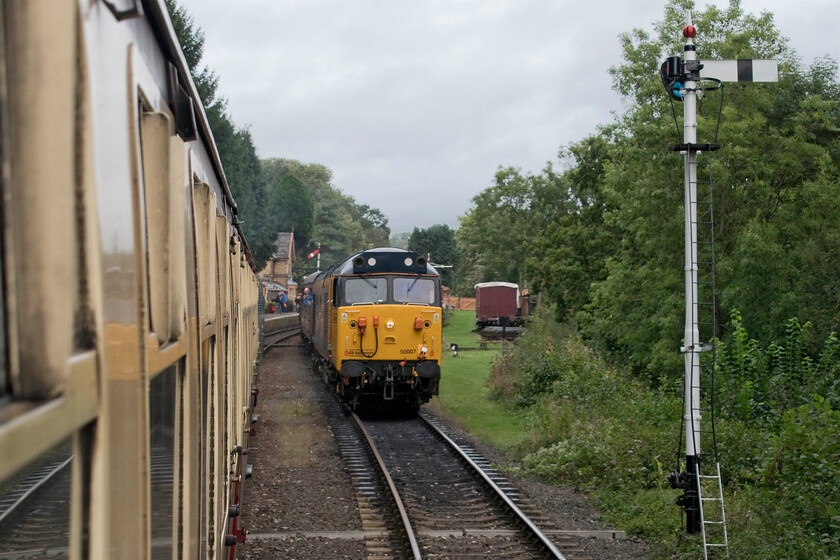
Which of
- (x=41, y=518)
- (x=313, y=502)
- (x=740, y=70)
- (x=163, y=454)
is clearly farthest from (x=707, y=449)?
(x=41, y=518)

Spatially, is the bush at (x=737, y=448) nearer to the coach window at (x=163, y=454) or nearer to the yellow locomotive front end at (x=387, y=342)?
the yellow locomotive front end at (x=387, y=342)

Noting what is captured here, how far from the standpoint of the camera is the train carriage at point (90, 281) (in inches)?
41.9

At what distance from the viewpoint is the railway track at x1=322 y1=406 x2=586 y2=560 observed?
8.50 meters

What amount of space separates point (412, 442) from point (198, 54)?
26.9 metres

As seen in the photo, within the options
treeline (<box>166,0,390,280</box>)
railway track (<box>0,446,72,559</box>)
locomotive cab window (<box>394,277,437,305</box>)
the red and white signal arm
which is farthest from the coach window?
treeline (<box>166,0,390,280</box>)

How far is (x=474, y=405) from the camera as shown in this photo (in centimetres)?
1941

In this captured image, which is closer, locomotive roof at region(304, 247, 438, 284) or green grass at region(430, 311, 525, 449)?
green grass at region(430, 311, 525, 449)

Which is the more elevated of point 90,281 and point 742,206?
point 742,206

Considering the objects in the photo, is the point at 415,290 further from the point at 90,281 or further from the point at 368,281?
the point at 90,281

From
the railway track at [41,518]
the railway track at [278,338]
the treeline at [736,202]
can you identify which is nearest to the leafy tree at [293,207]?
the railway track at [278,338]

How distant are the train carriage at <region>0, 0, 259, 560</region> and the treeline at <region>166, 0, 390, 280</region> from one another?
2412 cm

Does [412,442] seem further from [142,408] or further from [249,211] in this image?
[249,211]

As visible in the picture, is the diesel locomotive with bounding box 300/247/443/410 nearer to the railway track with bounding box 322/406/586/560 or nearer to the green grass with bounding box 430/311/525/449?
the railway track with bounding box 322/406/586/560

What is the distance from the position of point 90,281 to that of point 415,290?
14646 mm
